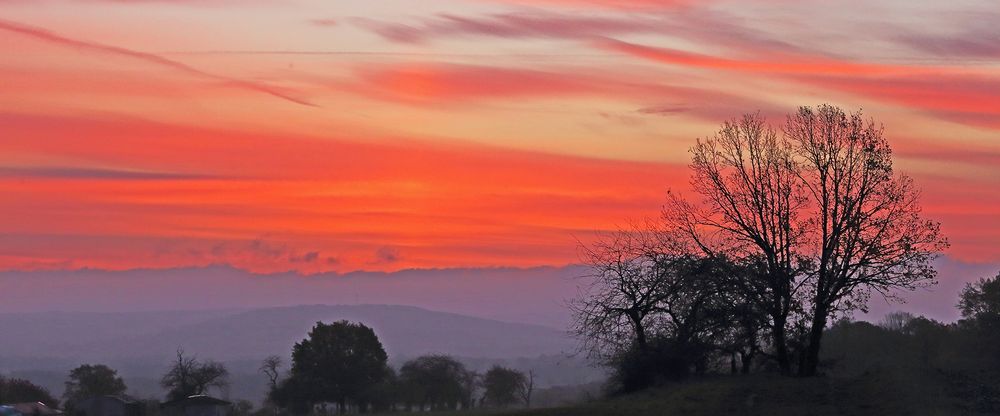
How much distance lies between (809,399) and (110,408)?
7328 centimetres

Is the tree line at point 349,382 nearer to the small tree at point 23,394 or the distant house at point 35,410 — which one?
the distant house at point 35,410

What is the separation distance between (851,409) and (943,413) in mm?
3124

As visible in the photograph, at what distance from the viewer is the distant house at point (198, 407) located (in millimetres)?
102500

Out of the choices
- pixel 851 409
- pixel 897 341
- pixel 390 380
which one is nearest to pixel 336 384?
pixel 390 380

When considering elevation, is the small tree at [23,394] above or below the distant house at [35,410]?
above

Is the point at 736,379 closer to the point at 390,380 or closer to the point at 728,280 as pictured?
the point at 728,280

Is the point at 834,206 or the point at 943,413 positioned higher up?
the point at 834,206

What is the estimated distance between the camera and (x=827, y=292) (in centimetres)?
5103

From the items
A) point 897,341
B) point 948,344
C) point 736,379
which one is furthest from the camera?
point 897,341

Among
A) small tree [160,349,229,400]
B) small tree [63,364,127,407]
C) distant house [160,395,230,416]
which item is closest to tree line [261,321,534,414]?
distant house [160,395,230,416]

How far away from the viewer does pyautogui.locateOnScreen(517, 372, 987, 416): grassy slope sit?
4172 cm

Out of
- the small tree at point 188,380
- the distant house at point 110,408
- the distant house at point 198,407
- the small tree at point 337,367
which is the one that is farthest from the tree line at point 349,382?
the distant house at point 110,408

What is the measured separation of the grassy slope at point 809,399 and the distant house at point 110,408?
6357 centimetres

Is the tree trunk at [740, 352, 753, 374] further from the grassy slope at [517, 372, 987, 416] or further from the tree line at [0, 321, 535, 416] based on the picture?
the tree line at [0, 321, 535, 416]
